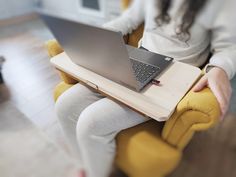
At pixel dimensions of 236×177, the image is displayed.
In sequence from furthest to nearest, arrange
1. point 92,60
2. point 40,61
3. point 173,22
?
1. point 40,61
2. point 173,22
3. point 92,60

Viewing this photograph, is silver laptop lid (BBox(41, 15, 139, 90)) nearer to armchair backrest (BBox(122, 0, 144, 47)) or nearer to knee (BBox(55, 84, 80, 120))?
knee (BBox(55, 84, 80, 120))

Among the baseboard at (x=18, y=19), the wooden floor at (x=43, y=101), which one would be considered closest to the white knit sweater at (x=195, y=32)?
the wooden floor at (x=43, y=101)

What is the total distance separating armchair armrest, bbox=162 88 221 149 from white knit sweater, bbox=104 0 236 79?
143mm

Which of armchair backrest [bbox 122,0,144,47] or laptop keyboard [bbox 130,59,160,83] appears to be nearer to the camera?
laptop keyboard [bbox 130,59,160,83]

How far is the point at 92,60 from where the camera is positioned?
681mm

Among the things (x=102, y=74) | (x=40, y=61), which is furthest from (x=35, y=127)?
(x=40, y=61)

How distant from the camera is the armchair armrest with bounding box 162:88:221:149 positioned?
570 mm

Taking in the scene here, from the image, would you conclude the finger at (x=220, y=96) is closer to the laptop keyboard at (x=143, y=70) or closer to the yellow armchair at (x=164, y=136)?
the yellow armchair at (x=164, y=136)

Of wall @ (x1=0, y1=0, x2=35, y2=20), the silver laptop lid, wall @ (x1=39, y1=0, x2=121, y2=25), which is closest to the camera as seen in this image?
the silver laptop lid

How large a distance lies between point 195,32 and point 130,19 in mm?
308

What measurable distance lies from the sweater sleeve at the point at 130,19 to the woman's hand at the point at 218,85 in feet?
1.39

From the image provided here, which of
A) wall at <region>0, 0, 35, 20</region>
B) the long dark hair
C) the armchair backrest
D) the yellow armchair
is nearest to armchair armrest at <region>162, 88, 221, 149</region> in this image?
the yellow armchair

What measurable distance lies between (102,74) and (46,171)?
573 mm

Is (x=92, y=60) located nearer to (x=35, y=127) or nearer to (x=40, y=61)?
(x=35, y=127)
